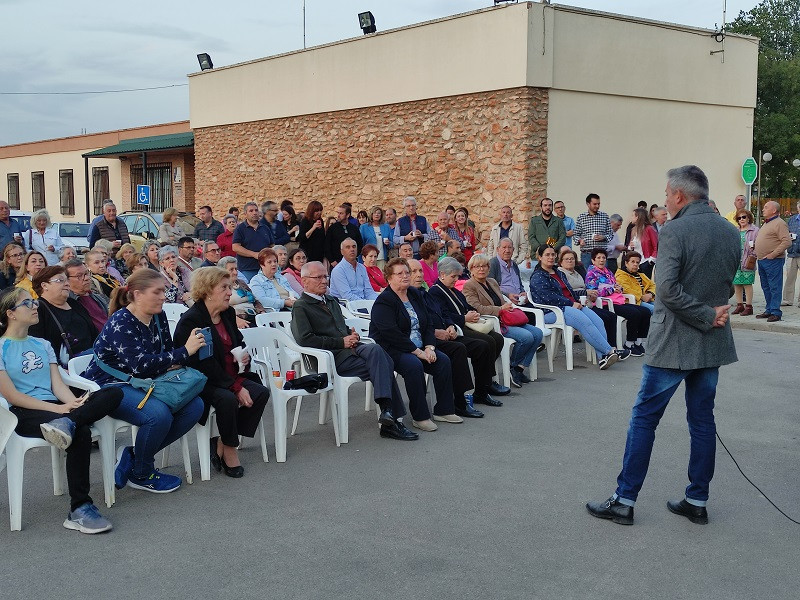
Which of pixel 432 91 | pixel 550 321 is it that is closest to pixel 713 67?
pixel 432 91

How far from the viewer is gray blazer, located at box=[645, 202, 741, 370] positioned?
446 cm

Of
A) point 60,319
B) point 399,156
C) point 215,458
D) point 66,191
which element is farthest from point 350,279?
point 66,191

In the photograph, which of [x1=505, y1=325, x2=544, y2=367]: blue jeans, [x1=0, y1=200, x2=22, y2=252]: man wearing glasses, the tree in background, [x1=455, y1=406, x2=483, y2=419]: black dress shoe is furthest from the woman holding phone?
the tree in background

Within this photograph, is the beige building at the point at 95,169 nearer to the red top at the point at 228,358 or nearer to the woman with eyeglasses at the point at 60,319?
the woman with eyeglasses at the point at 60,319

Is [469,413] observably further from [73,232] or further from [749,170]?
→ [73,232]

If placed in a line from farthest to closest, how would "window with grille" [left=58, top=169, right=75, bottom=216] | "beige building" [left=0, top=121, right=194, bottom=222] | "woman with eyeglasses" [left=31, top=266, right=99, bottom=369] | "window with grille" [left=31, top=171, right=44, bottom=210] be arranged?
"window with grille" [left=31, top=171, right=44, bottom=210]
"window with grille" [left=58, top=169, right=75, bottom=216]
"beige building" [left=0, top=121, right=194, bottom=222]
"woman with eyeglasses" [left=31, top=266, right=99, bottom=369]

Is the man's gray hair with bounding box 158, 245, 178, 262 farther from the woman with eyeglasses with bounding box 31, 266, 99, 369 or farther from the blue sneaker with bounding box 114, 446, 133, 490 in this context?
the blue sneaker with bounding box 114, 446, 133, 490

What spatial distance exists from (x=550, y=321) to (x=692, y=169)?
5096 mm

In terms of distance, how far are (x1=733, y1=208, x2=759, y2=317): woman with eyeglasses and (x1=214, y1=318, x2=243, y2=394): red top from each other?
9585 millimetres

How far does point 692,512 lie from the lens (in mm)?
4719

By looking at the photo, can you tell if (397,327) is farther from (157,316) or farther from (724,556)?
(724,556)

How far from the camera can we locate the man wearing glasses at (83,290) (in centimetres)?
669

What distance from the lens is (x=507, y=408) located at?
7.58 m

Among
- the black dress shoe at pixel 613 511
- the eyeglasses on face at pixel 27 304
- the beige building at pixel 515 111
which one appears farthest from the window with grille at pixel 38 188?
the black dress shoe at pixel 613 511
